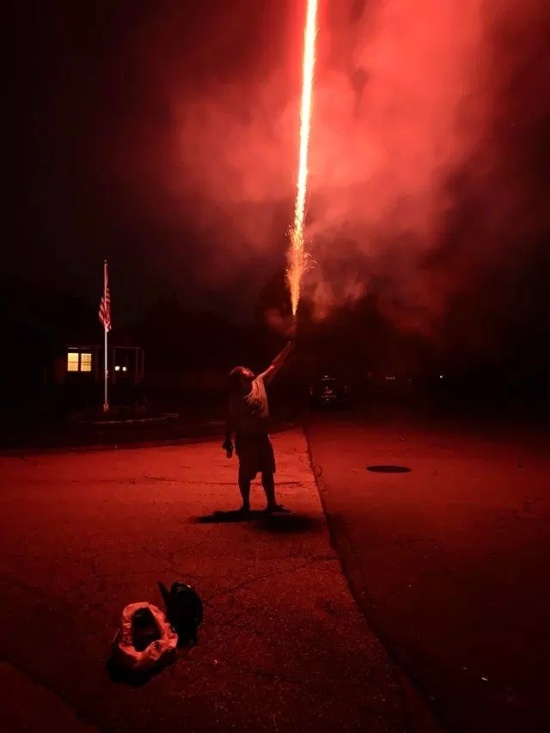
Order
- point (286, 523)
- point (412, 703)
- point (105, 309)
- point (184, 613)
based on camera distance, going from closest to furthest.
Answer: point (412, 703) < point (184, 613) < point (286, 523) < point (105, 309)

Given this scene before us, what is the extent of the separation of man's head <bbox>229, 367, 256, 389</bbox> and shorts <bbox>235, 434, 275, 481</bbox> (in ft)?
1.96

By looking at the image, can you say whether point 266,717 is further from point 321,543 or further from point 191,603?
point 321,543

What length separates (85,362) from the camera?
4075 cm

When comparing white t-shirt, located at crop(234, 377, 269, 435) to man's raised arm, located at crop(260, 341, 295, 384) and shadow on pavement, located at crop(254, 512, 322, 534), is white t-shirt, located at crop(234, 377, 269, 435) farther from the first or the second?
shadow on pavement, located at crop(254, 512, 322, 534)

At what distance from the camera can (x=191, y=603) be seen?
175 inches

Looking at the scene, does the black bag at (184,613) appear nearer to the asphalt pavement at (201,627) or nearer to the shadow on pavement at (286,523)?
the asphalt pavement at (201,627)

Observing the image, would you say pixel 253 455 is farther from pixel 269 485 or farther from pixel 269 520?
pixel 269 520

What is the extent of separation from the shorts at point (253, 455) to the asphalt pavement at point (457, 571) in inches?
41.8

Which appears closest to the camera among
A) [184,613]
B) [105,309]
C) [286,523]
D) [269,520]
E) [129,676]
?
[129,676]

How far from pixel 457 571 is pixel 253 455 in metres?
2.74

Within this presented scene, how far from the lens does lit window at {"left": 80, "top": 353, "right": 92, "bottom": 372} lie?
133 ft

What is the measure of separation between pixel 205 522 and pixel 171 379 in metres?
48.0

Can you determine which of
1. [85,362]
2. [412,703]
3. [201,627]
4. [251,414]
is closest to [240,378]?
[251,414]

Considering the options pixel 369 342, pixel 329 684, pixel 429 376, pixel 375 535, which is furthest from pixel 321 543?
pixel 429 376
